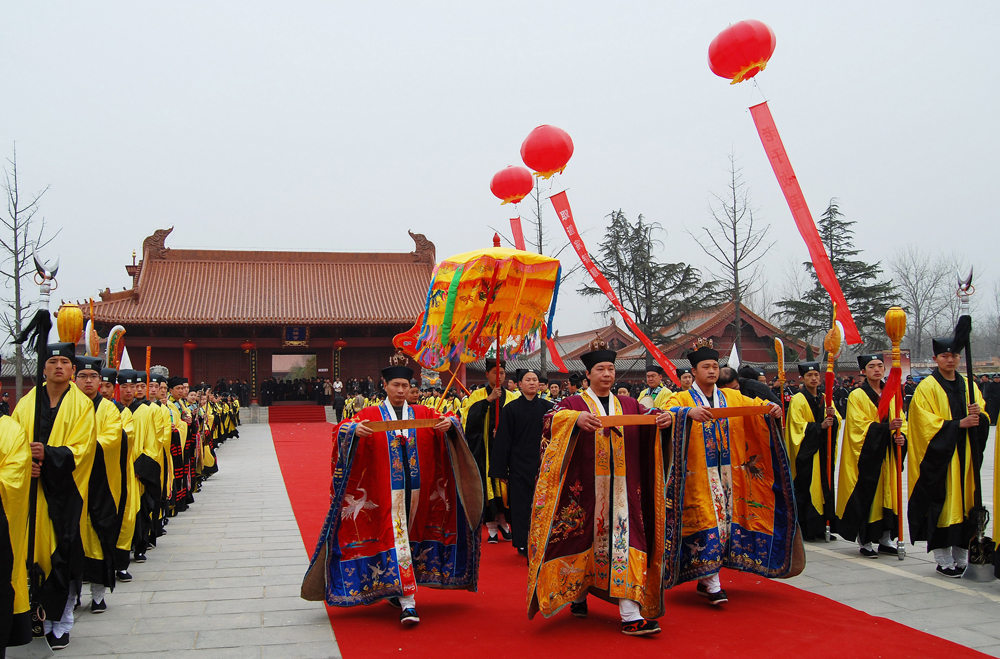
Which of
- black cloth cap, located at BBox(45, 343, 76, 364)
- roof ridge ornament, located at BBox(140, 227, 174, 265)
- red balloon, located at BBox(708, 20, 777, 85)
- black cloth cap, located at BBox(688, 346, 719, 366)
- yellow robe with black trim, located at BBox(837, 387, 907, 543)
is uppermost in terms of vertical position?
roof ridge ornament, located at BBox(140, 227, 174, 265)

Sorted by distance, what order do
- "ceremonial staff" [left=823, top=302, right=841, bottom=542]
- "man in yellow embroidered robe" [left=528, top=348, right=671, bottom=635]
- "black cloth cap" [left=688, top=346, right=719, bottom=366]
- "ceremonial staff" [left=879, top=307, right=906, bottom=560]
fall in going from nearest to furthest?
"man in yellow embroidered robe" [left=528, top=348, right=671, bottom=635], "black cloth cap" [left=688, top=346, right=719, bottom=366], "ceremonial staff" [left=879, top=307, right=906, bottom=560], "ceremonial staff" [left=823, top=302, right=841, bottom=542]

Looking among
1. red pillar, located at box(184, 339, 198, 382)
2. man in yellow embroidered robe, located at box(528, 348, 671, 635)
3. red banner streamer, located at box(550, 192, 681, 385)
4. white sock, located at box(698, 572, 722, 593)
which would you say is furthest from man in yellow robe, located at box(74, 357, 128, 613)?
red pillar, located at box(184, 339, 198, 382)

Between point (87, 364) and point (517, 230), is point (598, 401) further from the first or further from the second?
point (517, 230)

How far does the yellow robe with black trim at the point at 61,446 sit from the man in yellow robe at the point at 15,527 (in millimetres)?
119

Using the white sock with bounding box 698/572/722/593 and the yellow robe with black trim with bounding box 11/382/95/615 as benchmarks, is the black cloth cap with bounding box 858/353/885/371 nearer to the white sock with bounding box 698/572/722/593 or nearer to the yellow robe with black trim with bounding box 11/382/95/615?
the white sock with bounding box 698/572/722/593

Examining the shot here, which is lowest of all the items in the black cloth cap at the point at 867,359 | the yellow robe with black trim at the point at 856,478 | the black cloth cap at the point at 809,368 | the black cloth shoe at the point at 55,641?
the black cloth shoe at the point at 55,641

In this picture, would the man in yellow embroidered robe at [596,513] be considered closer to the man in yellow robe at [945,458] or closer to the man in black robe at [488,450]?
the man in yellow robe at [945,458]

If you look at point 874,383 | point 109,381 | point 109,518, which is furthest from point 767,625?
point 109,381

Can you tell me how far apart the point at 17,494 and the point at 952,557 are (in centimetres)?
596

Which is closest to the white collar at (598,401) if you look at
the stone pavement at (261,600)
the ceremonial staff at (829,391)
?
the stone pavement at (261,600)

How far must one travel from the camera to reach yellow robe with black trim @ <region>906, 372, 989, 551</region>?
5336mm

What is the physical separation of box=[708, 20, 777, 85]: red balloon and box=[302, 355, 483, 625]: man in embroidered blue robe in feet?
13.4

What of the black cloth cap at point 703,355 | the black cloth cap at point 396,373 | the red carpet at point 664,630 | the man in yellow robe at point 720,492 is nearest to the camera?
the red carpet at point 664,630

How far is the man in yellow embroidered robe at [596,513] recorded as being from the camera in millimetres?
4203
